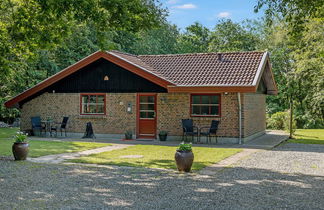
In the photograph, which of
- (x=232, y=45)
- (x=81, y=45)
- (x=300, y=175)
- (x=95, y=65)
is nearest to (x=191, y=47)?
(x=232, y=45)

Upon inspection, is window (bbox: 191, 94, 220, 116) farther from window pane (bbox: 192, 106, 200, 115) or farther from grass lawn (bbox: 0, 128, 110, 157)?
grass lawn (bbox: 0, 128, 110, 157)

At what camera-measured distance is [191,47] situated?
46.2 metres

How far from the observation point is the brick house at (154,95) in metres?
18.0

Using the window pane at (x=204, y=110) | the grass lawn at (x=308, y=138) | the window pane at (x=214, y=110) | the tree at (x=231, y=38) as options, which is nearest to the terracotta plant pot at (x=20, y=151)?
the window pane at (x=204, y=110)

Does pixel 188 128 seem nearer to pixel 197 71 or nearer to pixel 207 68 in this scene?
pixel 197 71

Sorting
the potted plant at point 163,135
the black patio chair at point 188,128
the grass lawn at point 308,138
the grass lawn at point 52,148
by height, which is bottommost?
the grass lawn at point 52,148

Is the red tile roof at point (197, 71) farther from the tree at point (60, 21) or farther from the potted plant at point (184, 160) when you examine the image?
the potted plant at point (184, 160)

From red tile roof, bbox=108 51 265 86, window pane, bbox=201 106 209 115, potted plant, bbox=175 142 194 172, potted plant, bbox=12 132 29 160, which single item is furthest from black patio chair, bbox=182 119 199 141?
potted plant, bbox=12 132 29 160

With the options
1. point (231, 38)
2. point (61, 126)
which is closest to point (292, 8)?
point (61, 126)

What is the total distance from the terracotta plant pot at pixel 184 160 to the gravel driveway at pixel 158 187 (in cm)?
37

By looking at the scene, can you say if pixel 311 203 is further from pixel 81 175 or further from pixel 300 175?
pixel 81 175

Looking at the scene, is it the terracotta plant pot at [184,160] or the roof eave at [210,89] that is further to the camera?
the roof eave at [210,89]

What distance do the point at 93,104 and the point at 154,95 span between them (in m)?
3.45

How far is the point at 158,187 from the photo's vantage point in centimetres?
852
